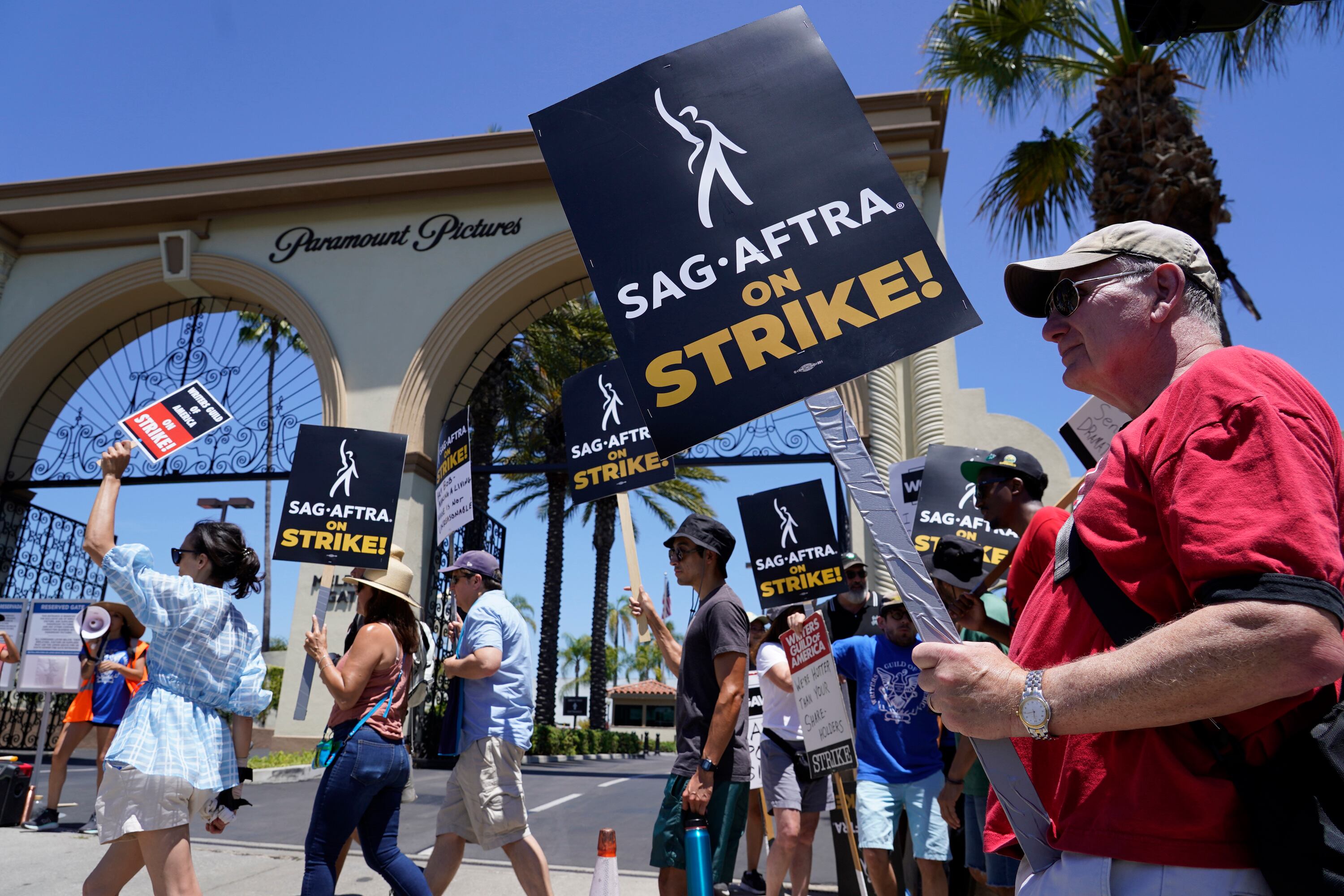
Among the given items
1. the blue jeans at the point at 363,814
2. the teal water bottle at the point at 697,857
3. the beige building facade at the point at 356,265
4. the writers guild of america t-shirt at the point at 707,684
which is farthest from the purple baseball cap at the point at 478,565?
the beige building facade at the point at 356,265

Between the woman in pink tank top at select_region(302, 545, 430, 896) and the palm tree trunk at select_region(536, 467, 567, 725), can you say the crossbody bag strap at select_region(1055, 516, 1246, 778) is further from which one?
the palm tree trunk at select_region(536, 467, 567, 725)

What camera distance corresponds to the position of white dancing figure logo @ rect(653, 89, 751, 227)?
209 centimetres

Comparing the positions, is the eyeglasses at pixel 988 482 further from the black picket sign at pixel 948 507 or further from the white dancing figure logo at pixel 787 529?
the white dancing figure logo at pixel 787 529

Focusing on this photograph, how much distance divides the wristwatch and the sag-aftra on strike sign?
737mm

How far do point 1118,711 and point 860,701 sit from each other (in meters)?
3.98

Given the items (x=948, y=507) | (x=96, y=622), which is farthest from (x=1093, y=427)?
(x=96, y=622)

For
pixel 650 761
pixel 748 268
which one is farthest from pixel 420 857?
pixel 650 761

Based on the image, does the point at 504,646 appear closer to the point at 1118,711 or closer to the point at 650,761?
the point at 1118,711

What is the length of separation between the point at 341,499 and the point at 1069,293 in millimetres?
6714

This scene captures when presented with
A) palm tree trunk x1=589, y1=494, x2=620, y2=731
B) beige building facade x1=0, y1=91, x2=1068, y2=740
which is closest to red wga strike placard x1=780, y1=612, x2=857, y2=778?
beige building facade x1=0, y1=91, x2=1068, y2=740

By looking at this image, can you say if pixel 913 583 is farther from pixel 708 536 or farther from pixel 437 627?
pixel 437 627

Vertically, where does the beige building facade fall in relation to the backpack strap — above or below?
above

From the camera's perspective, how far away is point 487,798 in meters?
4.48

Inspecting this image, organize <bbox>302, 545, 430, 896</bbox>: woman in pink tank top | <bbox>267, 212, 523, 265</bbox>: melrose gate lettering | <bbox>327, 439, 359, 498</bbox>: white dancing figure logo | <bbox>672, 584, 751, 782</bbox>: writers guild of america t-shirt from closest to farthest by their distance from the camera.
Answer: <bbox>672, 584, 751, 782</bbox>: writers guild of america t-shirt, <bbox>302, 545, 430, 896</bbox>: woman in pink tank top, <bbox>327, 439, 359, 498</bbox>: white dancing figure logo, <bbox>267, 212, 523, 265</bbox>: melrose gate lettering
